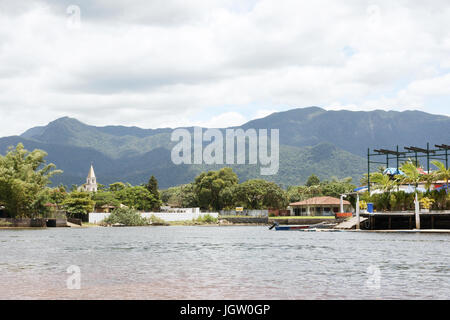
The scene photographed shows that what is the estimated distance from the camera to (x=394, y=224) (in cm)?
8581

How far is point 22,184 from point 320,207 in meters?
A: 81.4

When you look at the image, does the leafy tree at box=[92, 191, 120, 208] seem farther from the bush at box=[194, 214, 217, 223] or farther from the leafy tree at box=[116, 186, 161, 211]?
the bush at box=[194, 214, 217, 223]

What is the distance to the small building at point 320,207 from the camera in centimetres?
14925

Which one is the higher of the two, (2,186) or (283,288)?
(2,186)

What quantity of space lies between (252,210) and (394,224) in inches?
2949

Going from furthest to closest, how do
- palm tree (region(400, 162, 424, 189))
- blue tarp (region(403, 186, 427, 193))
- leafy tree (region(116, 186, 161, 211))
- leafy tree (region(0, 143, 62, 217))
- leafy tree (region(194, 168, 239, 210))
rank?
leafy tree (region(194, 168, 239, 210)) < leafy tree (region(116, 186, 161, 211)) < leafy tree (region(0, 143, 62, 217)) < palm tree (region(400, 162, 424, 189)) < blue tarp (region(403, 186, 427, 193))

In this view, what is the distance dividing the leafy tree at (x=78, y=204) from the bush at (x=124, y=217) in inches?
233

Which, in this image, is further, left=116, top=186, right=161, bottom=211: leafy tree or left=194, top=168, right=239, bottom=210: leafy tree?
left=194, top=168, right=239, bottom=210: leafy tree

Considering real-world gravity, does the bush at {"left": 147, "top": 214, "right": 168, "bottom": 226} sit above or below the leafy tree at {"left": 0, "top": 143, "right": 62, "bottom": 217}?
below

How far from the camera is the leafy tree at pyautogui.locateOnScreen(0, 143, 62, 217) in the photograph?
102 metres

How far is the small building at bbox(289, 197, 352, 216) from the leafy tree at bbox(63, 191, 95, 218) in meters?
59.2

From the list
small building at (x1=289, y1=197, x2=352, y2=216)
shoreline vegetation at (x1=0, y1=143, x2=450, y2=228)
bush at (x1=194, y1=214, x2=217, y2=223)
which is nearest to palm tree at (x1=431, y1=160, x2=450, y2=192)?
shoreline vegetation at (x1=0, y1=143, x2=450, y2=228)
